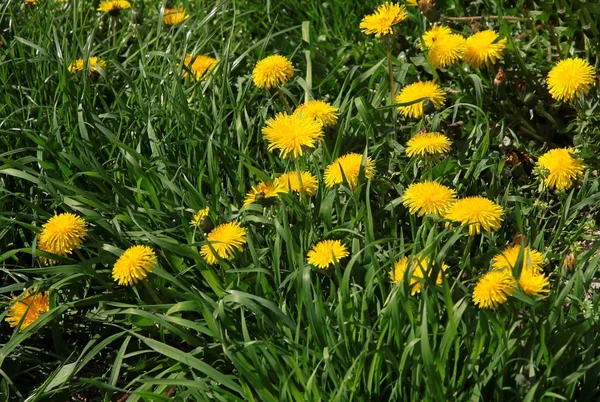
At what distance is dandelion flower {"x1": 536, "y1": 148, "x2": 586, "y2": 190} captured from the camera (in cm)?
259

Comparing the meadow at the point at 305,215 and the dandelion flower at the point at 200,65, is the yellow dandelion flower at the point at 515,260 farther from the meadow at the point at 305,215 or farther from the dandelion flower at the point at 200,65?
the dandelion flower at the point at 200,65

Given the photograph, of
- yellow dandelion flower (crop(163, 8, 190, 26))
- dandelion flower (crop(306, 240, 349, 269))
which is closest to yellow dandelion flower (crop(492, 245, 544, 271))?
dandelion flower (crop(306, 240, 349, 269))

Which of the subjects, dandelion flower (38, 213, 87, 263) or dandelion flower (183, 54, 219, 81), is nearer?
dandelion flower (38, 213, 87, 263)

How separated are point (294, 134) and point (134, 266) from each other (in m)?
0.57

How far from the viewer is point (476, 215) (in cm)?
227

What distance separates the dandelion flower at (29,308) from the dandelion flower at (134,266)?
304 millimetres

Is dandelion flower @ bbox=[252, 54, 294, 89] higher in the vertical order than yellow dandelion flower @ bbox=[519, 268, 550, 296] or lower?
higher

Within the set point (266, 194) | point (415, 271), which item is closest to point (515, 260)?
point (415, 271)

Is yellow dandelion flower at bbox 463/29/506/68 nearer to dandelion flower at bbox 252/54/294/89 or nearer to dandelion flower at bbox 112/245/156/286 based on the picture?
dandelion flower at bbox 252/54/294/89

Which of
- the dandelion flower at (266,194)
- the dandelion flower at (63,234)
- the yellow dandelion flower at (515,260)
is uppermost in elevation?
the yellow dandelion flower at (515,260)

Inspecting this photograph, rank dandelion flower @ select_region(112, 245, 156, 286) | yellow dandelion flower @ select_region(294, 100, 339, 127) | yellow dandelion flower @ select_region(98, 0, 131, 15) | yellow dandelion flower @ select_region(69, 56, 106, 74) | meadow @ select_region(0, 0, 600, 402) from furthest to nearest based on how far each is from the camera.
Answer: yellow dandelion flower @ select_region(98, 0, 131, 15)
yellow dandelion flower @ select_region(69, 56, 106, 74)
yellow dandelion flower @ select_region(294, 100, 339, 127)
dandelion flower @ select_region(112, 245, 156, 286)
meadow @ select_region(0, 0, 600, 402)

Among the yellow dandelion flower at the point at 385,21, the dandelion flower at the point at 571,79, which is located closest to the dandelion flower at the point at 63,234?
the yellow dandelion flower at the point at 385,21

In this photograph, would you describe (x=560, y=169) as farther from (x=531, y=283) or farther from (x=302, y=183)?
(x=302, y=183)

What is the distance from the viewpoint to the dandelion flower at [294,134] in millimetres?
2557
